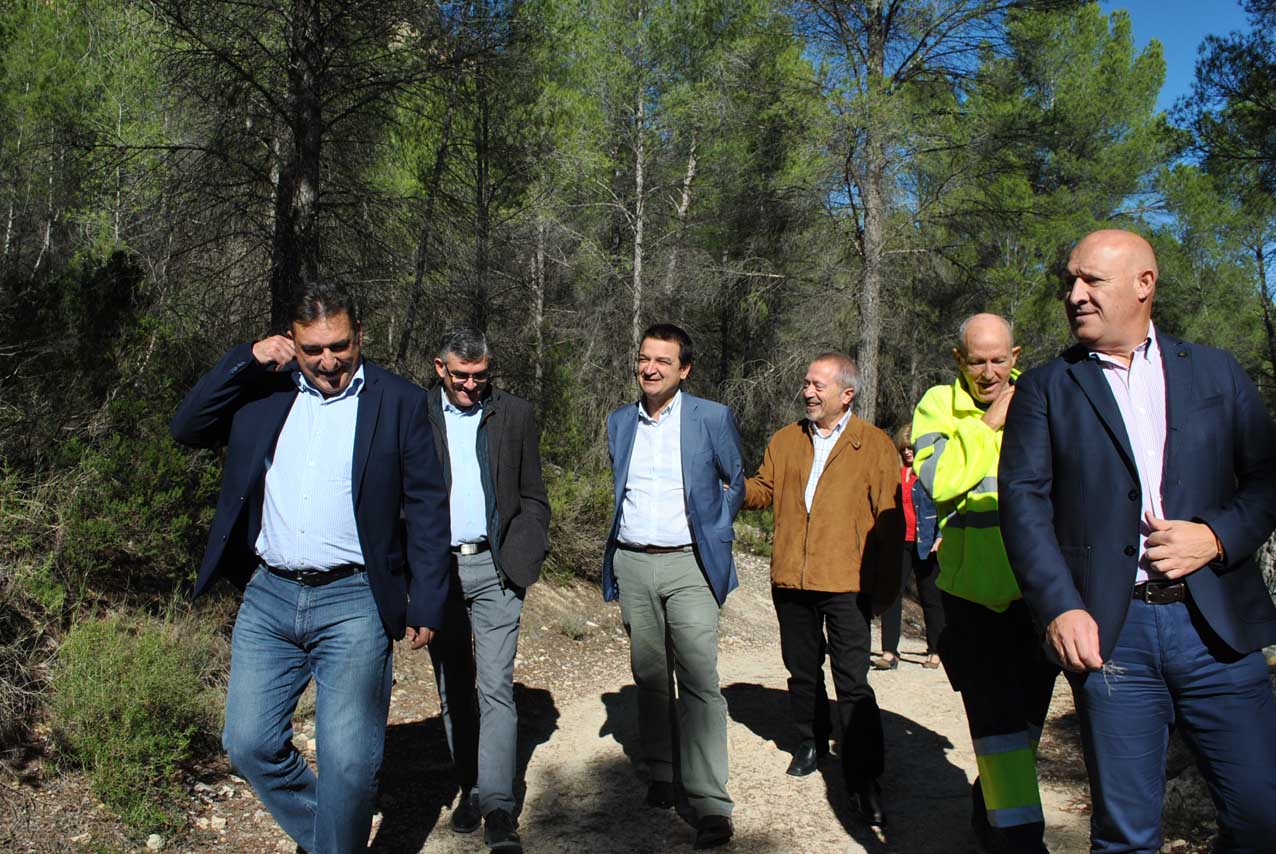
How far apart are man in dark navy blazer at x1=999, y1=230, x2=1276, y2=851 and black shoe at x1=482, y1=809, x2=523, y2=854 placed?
2296 mm

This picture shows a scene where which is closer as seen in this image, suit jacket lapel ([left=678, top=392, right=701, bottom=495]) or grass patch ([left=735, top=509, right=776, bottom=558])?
suit jacket lapel ([left=678, top=392, right=701, bottom=495])

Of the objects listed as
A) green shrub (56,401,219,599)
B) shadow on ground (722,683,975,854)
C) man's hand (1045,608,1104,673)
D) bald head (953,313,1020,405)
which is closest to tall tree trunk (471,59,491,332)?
green shrub (56,401,219,599)

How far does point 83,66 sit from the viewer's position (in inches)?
731

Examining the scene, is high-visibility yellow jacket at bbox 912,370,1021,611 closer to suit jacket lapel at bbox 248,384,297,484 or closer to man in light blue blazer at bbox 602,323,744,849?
man in light blue blazer at bbox 602,323,744,849

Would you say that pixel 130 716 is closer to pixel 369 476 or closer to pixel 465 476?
pixel 465 476

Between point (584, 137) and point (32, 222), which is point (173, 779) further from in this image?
point (32, 222)

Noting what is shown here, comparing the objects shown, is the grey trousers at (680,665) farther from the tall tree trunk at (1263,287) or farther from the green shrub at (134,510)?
the tall tree trunk at (1263,287)

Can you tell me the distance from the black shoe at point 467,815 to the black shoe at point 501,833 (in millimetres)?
298

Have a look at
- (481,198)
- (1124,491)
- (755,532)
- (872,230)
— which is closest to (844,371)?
(1124,491)

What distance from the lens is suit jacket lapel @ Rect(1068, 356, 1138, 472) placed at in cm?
258

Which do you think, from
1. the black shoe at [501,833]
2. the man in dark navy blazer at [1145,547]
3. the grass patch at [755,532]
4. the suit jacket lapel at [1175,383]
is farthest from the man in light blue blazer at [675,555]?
the grass patch at [755,532]

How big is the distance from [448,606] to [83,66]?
18477 millimetres

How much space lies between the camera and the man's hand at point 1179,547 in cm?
244

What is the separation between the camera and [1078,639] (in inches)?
97.0
